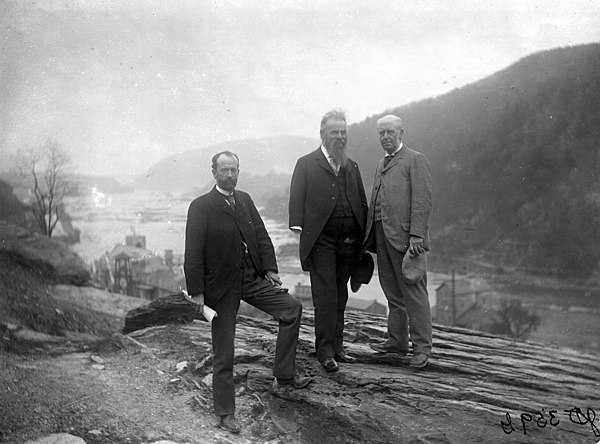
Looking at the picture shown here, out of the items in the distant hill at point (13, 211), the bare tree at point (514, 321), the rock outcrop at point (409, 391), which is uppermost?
the distant hill at point (13, 211)

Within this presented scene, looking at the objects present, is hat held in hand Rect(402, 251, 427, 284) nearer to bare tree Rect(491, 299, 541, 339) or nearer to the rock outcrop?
the rock outcrop

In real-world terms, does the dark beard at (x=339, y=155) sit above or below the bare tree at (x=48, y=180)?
above

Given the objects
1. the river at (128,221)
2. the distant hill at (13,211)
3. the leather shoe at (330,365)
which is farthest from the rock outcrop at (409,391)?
the distant hill at (13,211)

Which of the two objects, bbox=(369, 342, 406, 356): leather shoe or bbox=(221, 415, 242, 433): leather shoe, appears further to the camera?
bbox=(369, 342, 406, 356): leather shoe

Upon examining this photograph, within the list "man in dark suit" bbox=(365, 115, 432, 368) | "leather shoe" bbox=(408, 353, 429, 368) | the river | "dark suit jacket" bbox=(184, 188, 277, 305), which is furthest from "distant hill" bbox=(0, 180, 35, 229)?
"leather shoe" bbox=(408, 353, 429, 368)

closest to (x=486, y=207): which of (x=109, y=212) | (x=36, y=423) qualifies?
(x=109, y=212)

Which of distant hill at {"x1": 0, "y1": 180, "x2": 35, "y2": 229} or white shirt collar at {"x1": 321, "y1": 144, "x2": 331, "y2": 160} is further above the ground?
white shirt collar at {"x1": 321, "y1": 144, "x2": 331, "y2": 160}

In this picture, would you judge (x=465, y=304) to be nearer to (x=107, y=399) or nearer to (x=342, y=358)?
(x=342, y=358)

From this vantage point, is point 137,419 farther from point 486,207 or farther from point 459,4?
point 459,4

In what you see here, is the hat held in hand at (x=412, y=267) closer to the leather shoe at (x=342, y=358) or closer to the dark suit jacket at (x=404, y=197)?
the dark suit jacket at (x=404, y=197)
